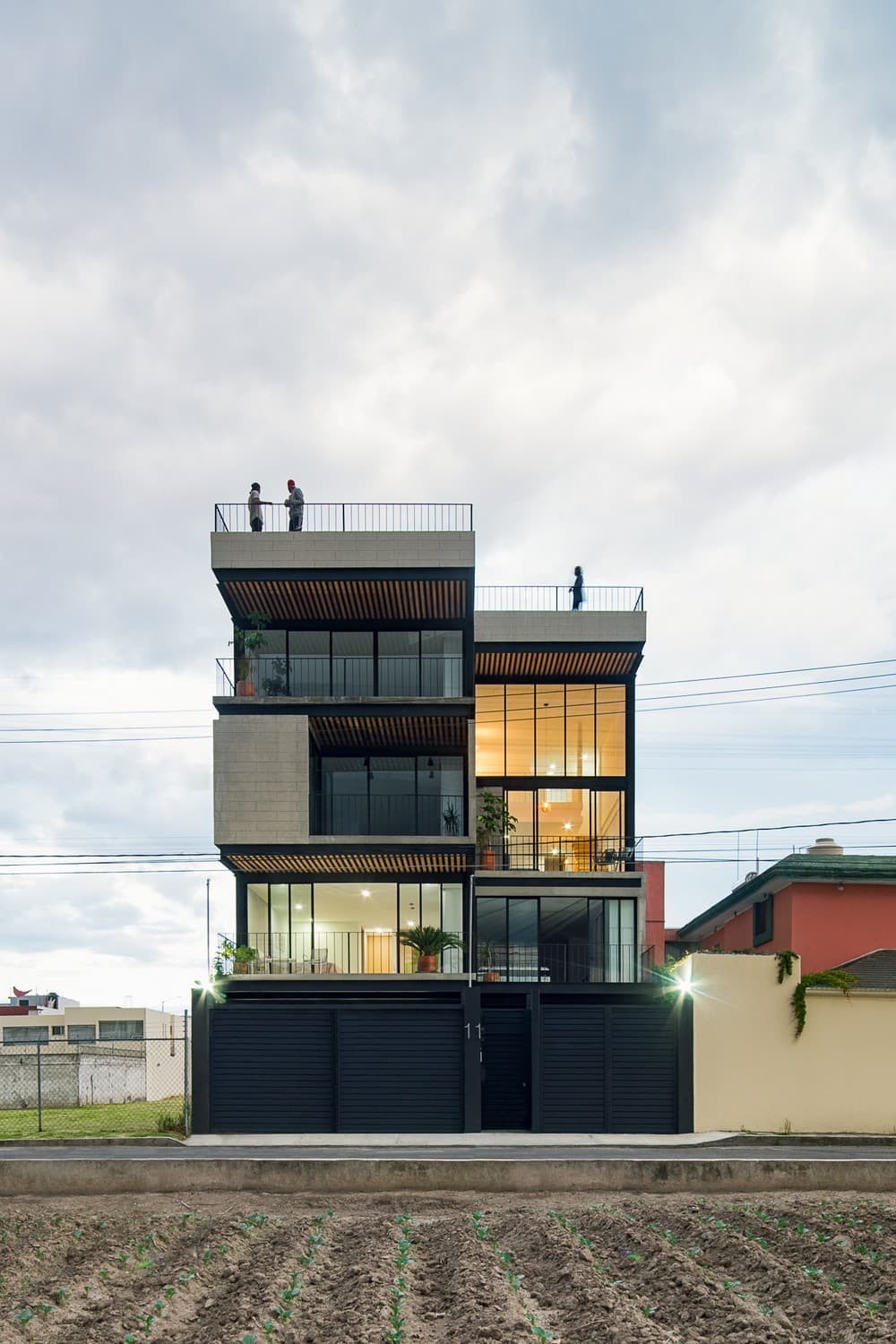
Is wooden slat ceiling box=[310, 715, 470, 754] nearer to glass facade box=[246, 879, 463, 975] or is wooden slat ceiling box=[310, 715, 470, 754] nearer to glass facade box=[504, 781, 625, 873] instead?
glass facade box=[246, 879, 463, 975]

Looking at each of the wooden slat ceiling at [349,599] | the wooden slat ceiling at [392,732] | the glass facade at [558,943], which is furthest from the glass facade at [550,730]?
the wooden slat ceiling at [349,599]

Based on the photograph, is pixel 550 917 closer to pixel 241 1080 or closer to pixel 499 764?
pixel 499 764

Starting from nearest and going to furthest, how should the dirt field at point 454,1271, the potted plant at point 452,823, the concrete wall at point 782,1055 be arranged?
the dirt field at point 454,1271 → the concrete wall at point 782,1055 → the potted plant at point 452,823

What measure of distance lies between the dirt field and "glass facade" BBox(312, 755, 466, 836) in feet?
59.4

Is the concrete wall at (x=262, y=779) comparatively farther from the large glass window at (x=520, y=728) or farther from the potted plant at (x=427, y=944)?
the large glass window at (x=520, y=728)

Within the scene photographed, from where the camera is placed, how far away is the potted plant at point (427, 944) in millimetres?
33094

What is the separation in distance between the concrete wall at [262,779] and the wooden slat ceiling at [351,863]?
2.54 ft

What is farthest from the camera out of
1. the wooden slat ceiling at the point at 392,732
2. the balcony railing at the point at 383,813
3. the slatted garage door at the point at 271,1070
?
the balcony railing at the point at 383,813

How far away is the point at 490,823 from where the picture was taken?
128 ft

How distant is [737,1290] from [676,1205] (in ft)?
16.5

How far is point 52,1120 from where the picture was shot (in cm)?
3266

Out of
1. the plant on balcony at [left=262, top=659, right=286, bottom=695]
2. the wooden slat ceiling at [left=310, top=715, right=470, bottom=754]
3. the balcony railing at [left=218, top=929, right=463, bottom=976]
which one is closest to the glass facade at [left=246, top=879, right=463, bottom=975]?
the balcony railing at [left=218, top=929, right=463, bottom=976]

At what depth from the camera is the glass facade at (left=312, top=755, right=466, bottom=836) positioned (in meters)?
36.8

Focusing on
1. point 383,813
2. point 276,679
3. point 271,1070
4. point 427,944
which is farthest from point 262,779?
point 271,1070
